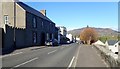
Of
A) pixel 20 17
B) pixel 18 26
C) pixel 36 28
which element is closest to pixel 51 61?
pixel 20 17

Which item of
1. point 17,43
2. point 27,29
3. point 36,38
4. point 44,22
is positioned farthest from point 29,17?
point 44,22

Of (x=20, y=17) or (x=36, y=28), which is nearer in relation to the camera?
(x=20, y=17)

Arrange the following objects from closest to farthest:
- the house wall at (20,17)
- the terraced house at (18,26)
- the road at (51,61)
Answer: the road at (51,61)
the terraced house at (18,26)
the house wall at (20,17)

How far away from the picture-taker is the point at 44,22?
232ft

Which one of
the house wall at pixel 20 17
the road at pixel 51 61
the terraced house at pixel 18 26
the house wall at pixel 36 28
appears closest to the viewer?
the road at pixel 51 61

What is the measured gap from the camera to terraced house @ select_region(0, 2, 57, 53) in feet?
127

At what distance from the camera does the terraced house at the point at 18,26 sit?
127 feet

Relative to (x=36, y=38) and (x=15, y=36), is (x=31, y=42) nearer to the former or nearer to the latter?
(x=36, y=38)

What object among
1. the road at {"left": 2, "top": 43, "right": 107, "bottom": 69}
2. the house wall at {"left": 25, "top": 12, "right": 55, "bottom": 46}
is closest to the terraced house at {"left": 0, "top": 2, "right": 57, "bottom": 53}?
the house wall at {"left": 25, "top": 12, "right": 55, "bottom": 46}

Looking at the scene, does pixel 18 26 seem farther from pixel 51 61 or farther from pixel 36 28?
pixel 51 61

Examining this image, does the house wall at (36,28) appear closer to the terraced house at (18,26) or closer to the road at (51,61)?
the terraced house at (18,26)

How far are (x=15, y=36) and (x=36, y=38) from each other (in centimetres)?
1815

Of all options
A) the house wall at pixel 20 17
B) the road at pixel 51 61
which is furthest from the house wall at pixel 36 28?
the road at pixel 51 61

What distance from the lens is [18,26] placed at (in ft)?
167
